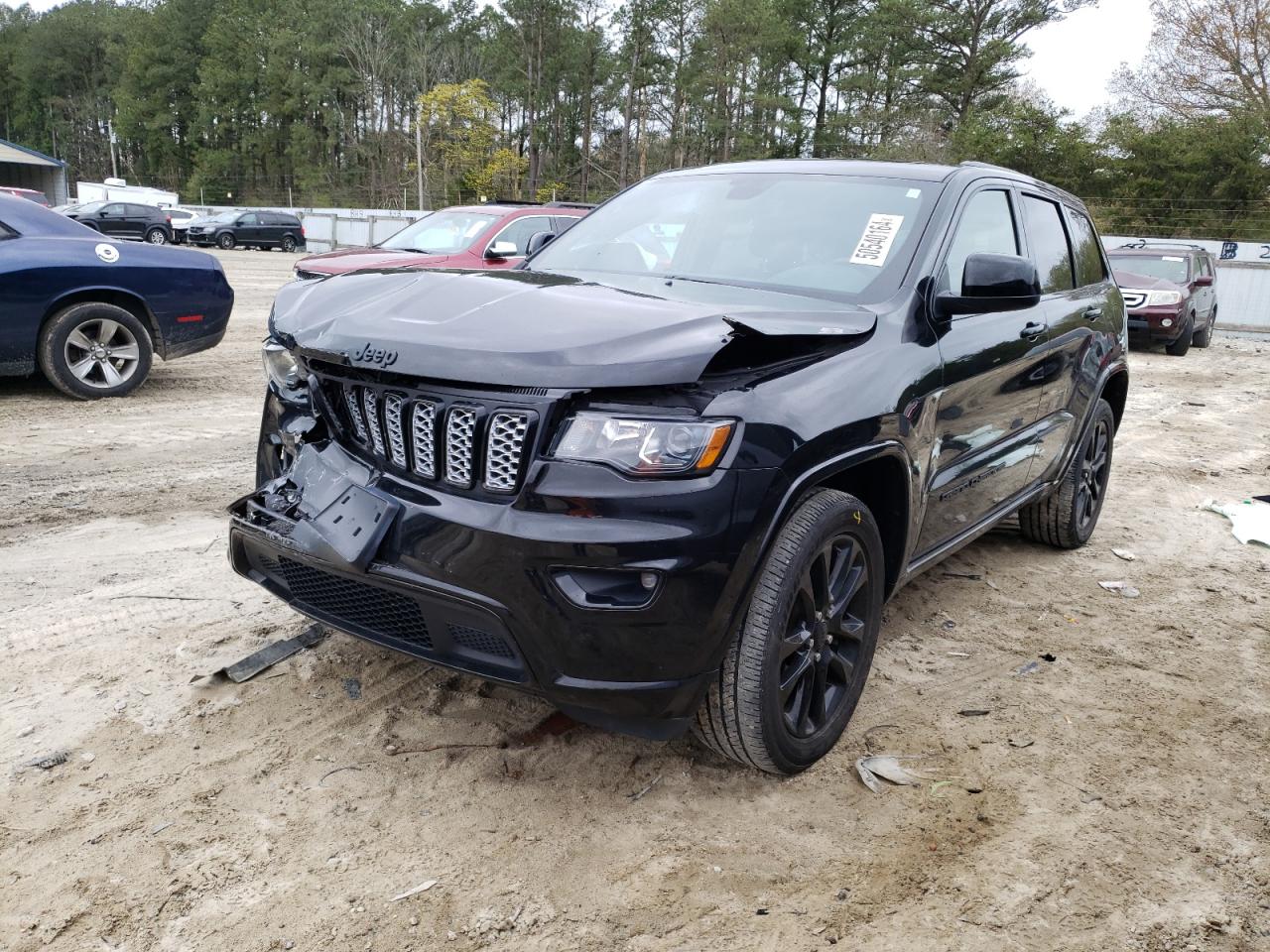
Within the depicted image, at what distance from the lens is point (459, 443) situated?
7.85ft

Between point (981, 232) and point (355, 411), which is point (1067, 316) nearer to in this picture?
point (981, 232)

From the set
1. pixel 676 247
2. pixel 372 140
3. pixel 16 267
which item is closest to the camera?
pixel 676 247

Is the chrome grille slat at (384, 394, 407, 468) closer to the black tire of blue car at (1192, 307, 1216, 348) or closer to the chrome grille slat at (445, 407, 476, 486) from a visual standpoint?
the chrome grille slat at (445, 407, 476, 486)

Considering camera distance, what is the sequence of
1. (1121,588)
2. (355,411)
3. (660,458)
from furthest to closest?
(1121,588) < (355,411) < (660,458)

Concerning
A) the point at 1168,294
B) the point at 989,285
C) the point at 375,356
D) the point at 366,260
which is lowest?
the point at 1168,294

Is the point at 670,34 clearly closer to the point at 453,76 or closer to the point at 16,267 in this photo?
the point at 453,76

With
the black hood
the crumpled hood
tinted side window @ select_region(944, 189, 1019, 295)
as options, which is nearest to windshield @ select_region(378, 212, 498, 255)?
the crumpled hood

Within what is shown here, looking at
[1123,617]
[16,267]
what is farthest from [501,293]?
[16,267]

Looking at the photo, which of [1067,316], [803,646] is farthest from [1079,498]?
[803,646]

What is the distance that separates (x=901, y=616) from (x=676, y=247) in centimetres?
183

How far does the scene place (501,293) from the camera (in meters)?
2.71

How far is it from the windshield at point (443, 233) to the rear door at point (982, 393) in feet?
22.9

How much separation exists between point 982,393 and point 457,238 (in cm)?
774

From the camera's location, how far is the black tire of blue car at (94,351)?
7.11 meters
